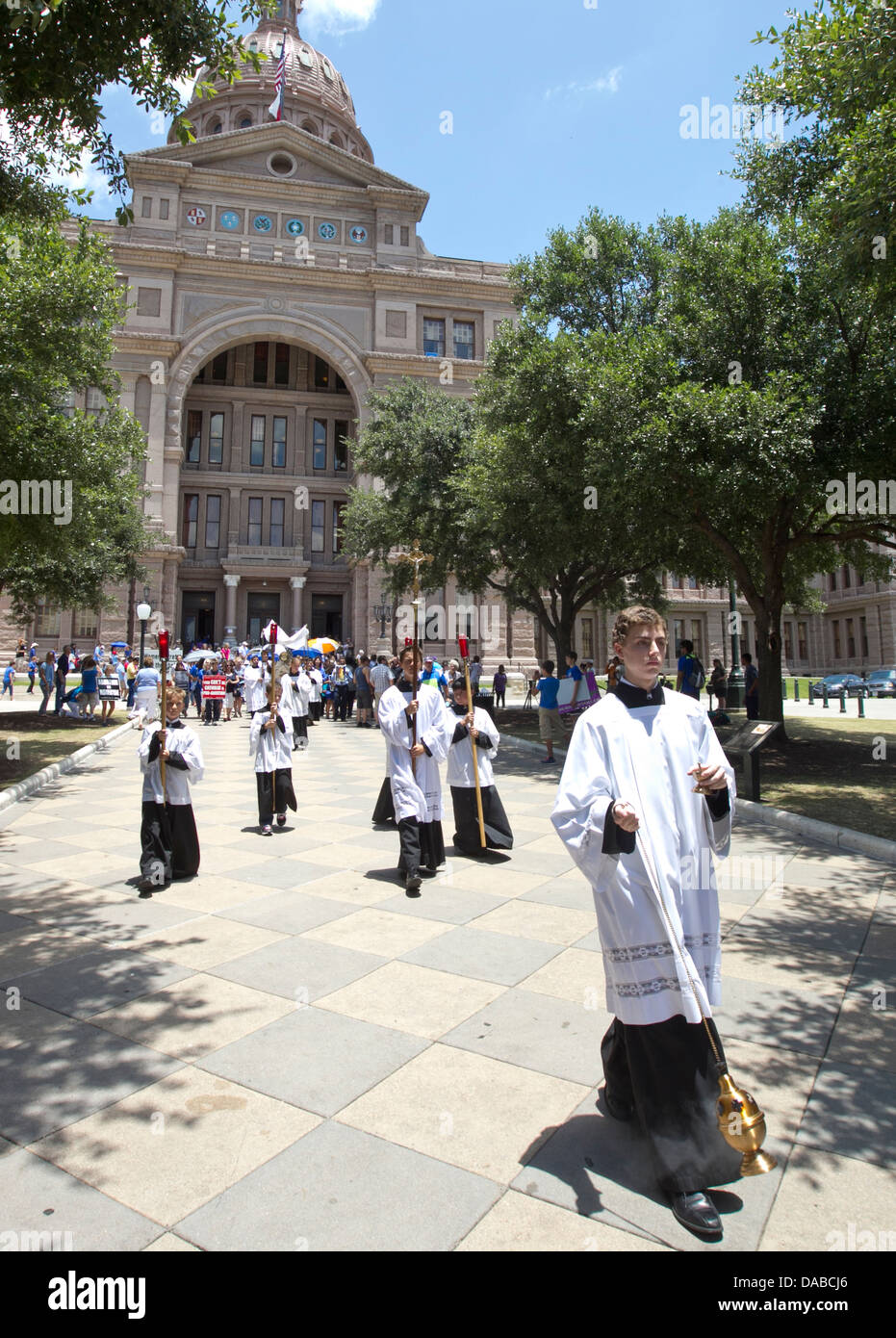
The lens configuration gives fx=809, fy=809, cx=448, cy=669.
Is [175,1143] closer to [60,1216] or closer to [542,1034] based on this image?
[60,1216]

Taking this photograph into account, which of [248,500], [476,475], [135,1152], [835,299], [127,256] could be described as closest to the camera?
[135,1152]

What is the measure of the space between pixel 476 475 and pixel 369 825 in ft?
39.6

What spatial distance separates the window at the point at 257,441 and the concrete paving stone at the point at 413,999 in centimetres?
4481

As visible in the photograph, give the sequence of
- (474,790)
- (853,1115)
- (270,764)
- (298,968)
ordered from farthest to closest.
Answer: (270,764) < (474,790) < (298,968) < (853,1115)

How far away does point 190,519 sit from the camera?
44.8 m

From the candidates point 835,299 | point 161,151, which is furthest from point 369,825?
point 161,151

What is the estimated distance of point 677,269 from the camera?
47.0 ft

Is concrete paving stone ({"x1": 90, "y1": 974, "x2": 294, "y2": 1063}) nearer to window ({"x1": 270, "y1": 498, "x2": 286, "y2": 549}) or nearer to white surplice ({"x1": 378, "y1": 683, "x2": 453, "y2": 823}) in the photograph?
white surplice ({"x1": 378, "y1": 683, "x2": 453, "y2": 823})

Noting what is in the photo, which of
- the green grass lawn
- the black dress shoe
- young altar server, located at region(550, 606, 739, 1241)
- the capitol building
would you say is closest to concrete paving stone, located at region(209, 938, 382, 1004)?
young altar server, located at region(550, 606, 739, 1241)

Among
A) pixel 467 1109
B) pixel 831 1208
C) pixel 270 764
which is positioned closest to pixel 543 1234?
pixel 467 1109

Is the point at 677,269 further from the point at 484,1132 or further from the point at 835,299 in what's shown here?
the point at 484,1132

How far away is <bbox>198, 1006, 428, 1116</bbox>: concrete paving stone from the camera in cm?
340

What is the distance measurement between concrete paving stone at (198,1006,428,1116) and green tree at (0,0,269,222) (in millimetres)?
6023

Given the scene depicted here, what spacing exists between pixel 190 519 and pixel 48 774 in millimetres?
35145
